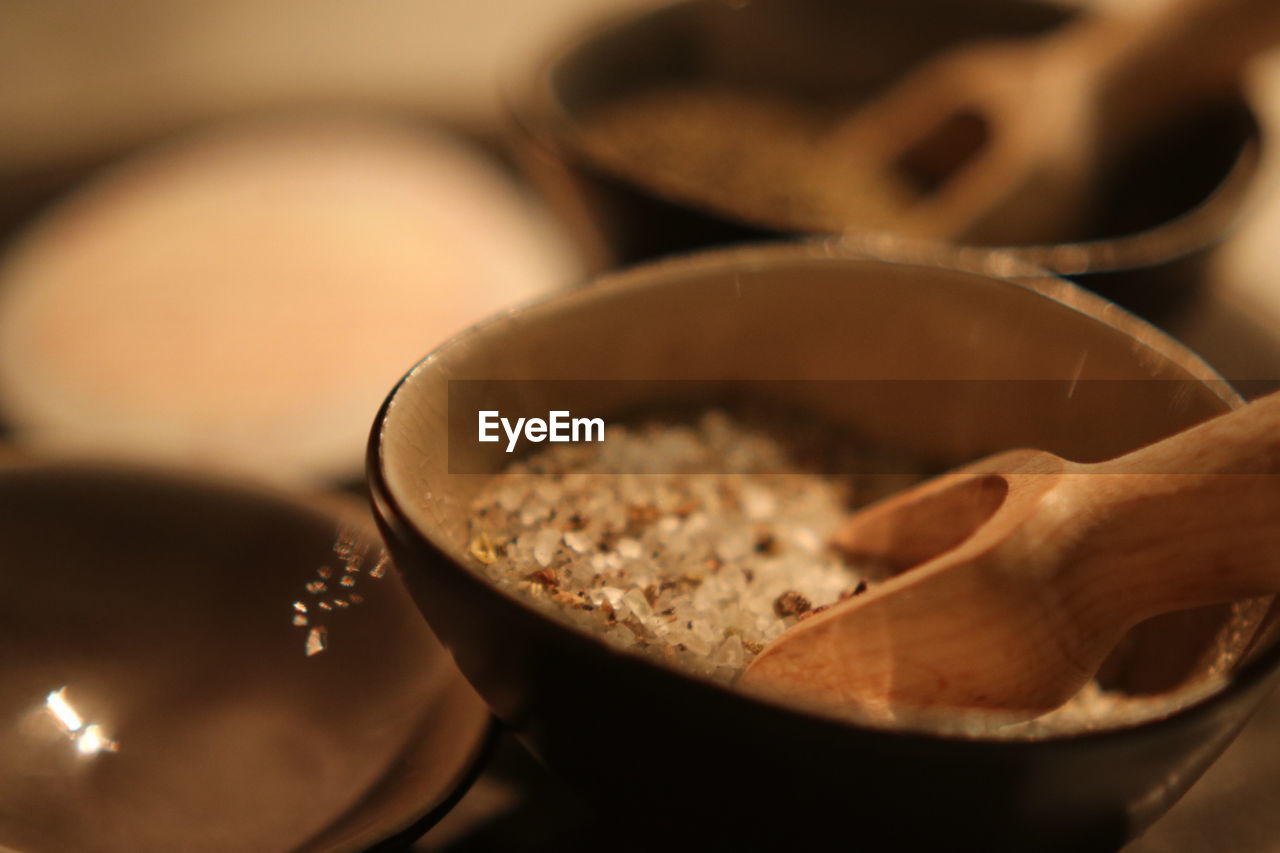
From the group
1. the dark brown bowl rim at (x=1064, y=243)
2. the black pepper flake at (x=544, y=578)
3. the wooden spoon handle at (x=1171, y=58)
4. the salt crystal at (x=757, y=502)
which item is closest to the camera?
the black pepper flake at (x=544, y=578)

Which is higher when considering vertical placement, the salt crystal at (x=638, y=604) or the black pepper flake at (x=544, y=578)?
the black pepper flake at (x=544, y=578)

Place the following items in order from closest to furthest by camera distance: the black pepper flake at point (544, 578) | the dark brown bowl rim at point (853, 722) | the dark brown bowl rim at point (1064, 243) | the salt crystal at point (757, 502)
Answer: the dark brown bowl rim at point (853, 722), the black pepper flake at point (544, 578), the salt crystal at point (757, 502), the dark brown bowl rim at point (1064, 243)

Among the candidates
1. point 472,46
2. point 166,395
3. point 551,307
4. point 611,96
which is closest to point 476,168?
point 611,96

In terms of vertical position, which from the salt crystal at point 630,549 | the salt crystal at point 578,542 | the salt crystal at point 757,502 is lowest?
the salt crystal at point 757,502

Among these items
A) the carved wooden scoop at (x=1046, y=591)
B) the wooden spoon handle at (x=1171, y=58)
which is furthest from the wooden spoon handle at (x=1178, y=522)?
the wooden spoon handle at (x=1171, y=58)

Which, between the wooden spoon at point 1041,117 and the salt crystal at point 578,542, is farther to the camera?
the wooden spoon at point 1041,117

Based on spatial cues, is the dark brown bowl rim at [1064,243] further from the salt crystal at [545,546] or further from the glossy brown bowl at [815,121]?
the salt crystal at [545,546]

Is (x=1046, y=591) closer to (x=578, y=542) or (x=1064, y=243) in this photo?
(x=578, y=542)
